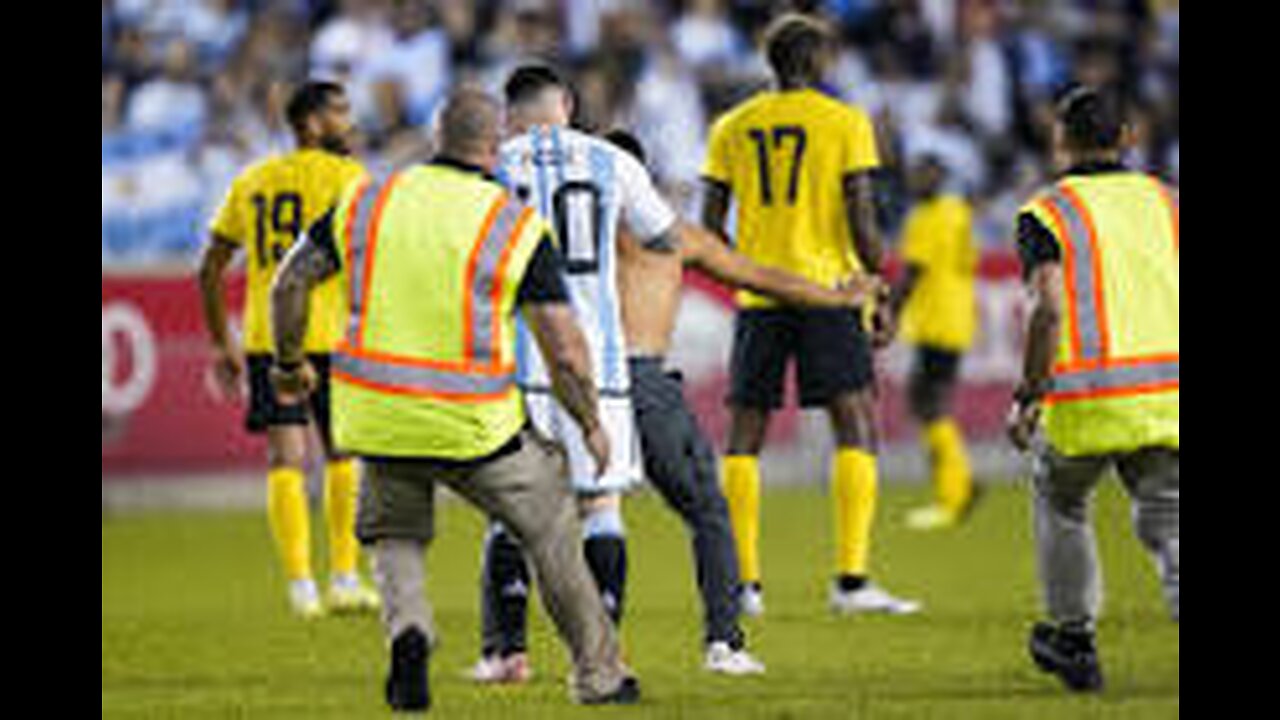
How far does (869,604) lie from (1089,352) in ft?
11.0

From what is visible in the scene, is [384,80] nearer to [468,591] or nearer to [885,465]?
[885,465]

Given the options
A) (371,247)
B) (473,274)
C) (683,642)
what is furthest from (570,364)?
(683,642)

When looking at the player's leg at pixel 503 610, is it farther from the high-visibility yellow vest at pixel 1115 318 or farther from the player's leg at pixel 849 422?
the player's leg at pixel 849 422

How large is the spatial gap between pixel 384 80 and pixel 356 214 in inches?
530

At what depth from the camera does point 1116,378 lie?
9.77 metres

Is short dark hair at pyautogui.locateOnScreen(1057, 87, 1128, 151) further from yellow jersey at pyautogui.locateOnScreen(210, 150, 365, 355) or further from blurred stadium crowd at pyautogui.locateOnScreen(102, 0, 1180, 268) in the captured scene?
blurred stadium crowd at pyautogui.locateOnScreen(102, 0, 1180, 268)

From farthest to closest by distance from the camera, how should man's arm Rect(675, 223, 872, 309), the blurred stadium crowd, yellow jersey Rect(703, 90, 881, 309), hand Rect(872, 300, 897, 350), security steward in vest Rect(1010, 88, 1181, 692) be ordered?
the blurred stadium crowd → yellow jersey Rect(703, 90, 881, 309) → hand Rect(872, 300, 897, 350) → man's arm Rect(675, 223, 872, 309) → security steward in vest Rect(1010, 88, 1181, 692)

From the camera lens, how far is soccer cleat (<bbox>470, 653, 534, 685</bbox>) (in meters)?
10.4

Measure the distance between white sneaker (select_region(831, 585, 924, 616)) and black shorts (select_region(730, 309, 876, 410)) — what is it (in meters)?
0.90

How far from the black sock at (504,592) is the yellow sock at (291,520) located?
309cm

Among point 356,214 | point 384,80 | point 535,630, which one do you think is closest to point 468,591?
→ point 535,630

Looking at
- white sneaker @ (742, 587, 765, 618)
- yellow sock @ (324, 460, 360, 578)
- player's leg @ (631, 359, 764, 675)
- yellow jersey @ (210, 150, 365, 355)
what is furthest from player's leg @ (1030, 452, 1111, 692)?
yellow sock @ (324, 460, 360, 578)

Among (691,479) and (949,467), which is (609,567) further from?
(949,467)

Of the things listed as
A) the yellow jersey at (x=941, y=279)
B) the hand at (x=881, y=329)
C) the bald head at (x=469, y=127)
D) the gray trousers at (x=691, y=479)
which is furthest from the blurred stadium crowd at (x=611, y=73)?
the bald head at (x=469, y=127)
